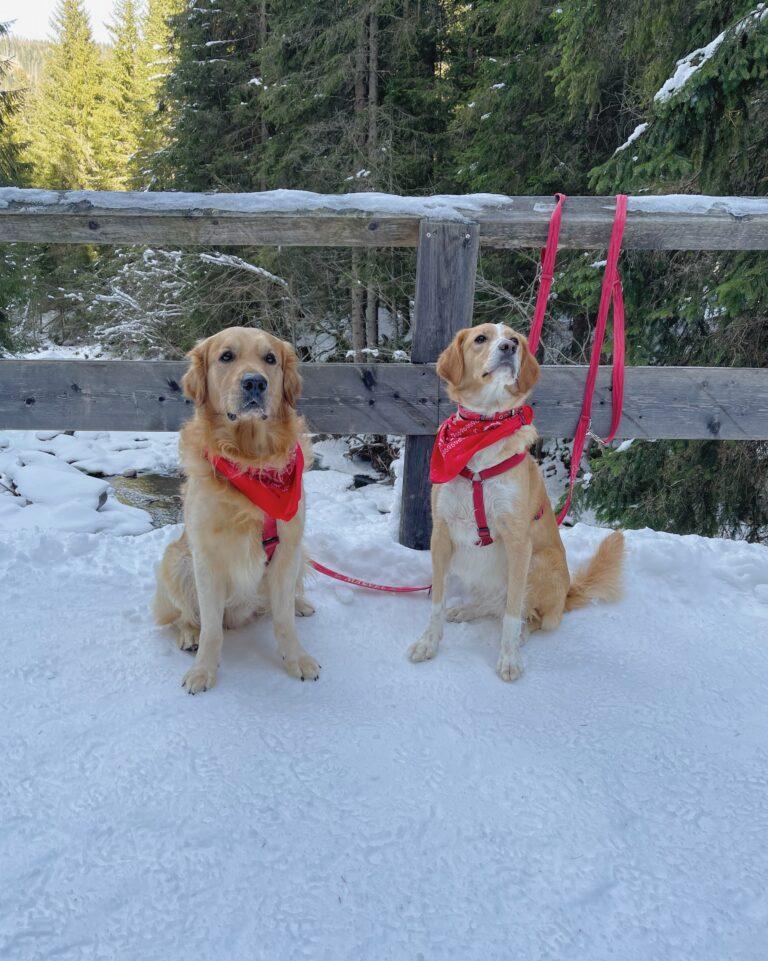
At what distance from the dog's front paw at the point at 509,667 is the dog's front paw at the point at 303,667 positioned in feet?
2.34

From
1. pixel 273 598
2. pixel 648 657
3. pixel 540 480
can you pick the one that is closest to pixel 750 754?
pixel 648 657

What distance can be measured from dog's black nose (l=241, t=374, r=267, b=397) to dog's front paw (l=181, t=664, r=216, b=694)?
1.02 m

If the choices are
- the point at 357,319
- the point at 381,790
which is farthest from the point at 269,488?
the point at 357,319

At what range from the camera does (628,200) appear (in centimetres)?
277

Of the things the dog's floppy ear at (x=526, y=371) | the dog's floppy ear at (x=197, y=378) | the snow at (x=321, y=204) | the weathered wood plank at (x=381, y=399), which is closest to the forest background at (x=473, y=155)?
the weathered wood plank at (x=381, y=399)

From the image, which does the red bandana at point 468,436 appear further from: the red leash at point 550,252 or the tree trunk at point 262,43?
the tree trunk at point 262,43

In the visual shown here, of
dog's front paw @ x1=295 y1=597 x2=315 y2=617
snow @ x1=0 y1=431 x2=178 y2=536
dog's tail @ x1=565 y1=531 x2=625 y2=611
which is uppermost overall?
dog's tail @ x1=565 y1=531 x2=625 y2=611

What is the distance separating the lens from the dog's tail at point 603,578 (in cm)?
282

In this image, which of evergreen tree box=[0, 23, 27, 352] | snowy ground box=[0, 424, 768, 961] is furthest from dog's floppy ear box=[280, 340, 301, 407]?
evergreen tree box=[0, 23, 27, 352]

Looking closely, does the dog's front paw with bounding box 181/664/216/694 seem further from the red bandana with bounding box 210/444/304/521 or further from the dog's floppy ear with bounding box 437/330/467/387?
the dog's floppy ear with bounding box 437/330/467/387

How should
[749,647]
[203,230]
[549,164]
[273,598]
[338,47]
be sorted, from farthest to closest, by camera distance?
[338,47] → [549,164] → [203,230] → [749,647] → [273,598]

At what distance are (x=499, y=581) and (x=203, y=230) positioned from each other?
208cm

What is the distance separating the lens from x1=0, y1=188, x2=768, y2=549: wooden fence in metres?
2.67

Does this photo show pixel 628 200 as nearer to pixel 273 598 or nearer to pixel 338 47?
pixel 273 598
